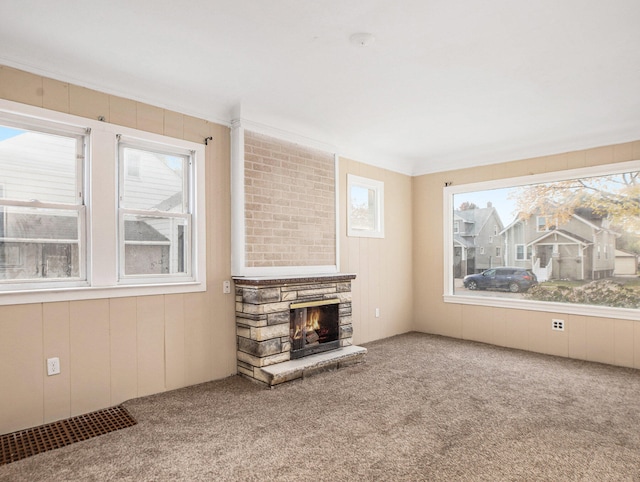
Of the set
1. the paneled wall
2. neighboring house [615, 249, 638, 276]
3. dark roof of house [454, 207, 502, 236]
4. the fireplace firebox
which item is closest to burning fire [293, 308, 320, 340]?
Result: the fireplace firebox

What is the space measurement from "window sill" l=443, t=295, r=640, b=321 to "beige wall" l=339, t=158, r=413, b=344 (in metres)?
0.73

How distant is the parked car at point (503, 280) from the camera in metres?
5.08

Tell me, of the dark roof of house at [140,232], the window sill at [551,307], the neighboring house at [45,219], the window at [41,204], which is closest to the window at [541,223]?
the window sill at [551,307]

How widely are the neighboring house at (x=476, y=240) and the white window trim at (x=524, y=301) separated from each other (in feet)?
0.32

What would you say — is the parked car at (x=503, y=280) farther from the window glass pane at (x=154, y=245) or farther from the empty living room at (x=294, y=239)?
the window glass pane at (x=154, y=245)

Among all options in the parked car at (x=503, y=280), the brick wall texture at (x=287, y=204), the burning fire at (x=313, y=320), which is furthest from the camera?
the parked car at (x=503, y=280)

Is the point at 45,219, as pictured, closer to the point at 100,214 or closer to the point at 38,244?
the point at 38,244

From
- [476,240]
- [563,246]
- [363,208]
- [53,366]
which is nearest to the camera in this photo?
[53,366]

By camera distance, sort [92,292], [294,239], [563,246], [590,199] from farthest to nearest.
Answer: [563,246], [590,199], [294,239], [92,292]

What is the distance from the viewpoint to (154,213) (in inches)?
136

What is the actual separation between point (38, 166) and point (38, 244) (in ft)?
1.88

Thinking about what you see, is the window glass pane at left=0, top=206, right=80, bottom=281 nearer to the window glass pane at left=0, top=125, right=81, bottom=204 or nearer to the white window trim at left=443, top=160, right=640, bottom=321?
the window glass pane at left=0, top=125, right=81, bottom=204

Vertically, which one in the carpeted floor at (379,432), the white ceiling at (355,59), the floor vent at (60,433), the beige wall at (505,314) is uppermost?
the white ceiling at (355,59)

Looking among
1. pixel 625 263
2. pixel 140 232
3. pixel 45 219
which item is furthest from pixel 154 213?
pixel 625 263
